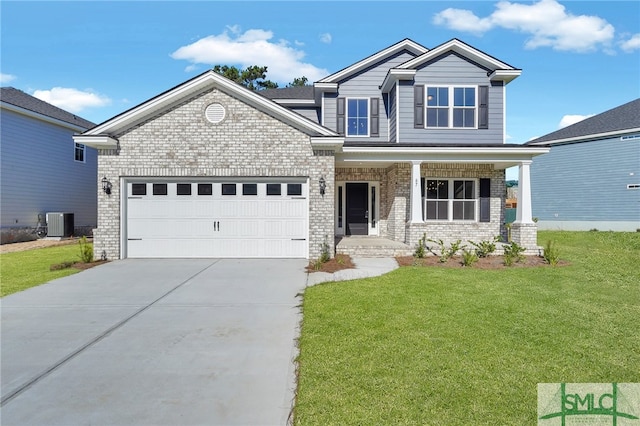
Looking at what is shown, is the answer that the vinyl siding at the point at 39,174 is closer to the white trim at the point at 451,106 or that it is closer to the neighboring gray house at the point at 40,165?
the neighboring gray house at the point at 40,165

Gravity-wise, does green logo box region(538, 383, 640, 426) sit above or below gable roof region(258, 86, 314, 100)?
below

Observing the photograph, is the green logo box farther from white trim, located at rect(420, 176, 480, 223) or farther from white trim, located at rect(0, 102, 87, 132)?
white trim, located at rect(0, 102, 87, 132)

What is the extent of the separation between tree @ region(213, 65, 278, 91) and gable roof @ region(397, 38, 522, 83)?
25.7 m

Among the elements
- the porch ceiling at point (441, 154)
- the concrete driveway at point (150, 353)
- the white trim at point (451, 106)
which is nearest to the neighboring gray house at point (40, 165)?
the concrete driveway at point (150, 353)

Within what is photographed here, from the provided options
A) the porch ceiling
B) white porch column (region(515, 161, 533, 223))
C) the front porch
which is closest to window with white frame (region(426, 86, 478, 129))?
the porch ceiling

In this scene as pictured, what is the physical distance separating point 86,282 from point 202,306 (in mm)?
3719

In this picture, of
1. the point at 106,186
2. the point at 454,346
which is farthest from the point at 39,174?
the point at 454,346

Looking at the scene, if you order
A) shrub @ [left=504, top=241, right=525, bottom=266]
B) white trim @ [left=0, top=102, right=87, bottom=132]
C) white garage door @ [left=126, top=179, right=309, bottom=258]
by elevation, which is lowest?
shrub @ [left=504, top=241, right=525, bottom=266]

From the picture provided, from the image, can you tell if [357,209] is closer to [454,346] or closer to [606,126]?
[454,346]

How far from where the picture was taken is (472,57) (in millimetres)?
13641

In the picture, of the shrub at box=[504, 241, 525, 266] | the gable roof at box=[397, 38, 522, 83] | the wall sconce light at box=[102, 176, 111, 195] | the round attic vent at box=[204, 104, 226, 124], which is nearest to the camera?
the shrub at box=[504, 241, 525, 266]

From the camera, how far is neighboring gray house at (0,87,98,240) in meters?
15.7

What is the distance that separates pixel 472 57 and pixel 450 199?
17.9 ft

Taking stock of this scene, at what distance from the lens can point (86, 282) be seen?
8227mm
